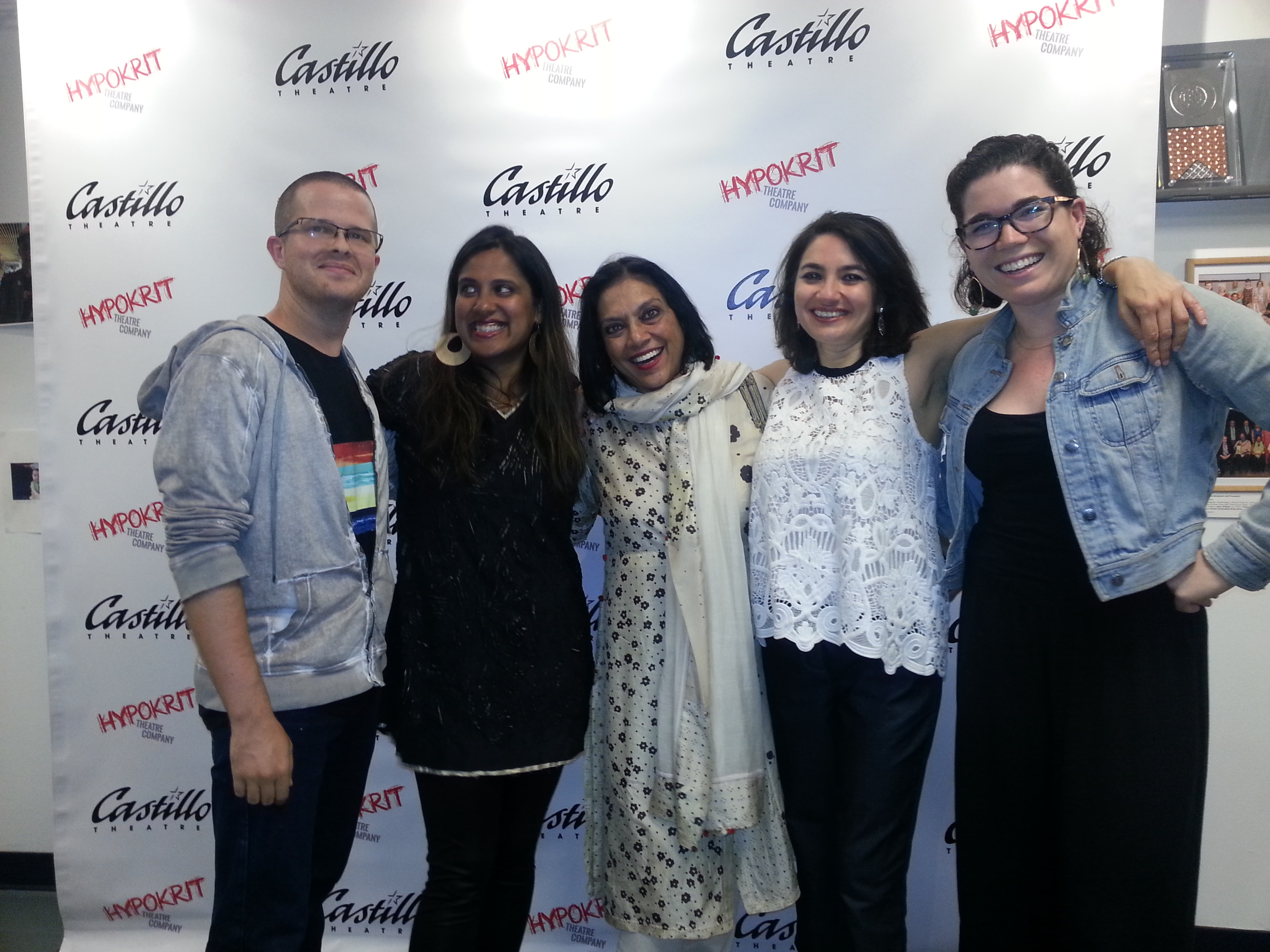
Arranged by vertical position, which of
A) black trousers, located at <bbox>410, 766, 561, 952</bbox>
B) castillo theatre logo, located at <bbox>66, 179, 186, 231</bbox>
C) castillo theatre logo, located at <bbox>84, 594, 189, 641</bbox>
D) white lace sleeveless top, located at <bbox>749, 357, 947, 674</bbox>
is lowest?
black trousers, located at <bbox>410, 766, 561, 952</bbox>

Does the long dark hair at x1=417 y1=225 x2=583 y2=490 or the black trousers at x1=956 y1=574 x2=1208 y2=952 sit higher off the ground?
the long dark hair at x1=417 y1=225 x2=583 y2=490

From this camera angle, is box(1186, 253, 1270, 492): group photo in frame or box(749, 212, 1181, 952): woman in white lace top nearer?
box(749, 212, 1181, 952): woman in white lace top

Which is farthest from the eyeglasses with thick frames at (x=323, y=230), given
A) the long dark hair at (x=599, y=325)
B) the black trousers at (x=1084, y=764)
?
the black trousers at (x=1084, y=764)

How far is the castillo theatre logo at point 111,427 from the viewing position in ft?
7.71

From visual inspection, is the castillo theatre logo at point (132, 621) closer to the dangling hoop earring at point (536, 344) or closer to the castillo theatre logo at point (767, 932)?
the dangling hoop earring at point (536, 344)

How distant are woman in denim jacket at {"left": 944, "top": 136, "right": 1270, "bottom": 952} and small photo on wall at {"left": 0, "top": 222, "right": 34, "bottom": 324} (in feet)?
9.55

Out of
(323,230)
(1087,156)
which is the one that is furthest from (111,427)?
(1087,156)

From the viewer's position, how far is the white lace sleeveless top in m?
1.52

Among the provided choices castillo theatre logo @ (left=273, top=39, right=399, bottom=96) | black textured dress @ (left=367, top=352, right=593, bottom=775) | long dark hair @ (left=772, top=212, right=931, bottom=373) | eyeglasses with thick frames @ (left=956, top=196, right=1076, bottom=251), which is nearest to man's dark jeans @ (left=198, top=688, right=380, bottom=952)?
black textured dress @ (left=367, top=352, right=593, bottom=775)

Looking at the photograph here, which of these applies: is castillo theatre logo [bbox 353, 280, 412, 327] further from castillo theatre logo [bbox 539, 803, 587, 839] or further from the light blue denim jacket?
the light blue denim jacket

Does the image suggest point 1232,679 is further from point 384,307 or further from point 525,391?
point 384,307

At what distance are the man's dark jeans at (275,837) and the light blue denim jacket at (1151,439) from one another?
4.52 feet

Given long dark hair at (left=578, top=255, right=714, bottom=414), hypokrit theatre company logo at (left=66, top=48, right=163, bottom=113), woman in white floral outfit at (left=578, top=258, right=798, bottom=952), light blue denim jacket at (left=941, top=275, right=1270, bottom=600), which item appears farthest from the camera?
hypokrit theatre company logo at (left=66, top=48, right=163, bottom=113)

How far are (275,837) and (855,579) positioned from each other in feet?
3.84
